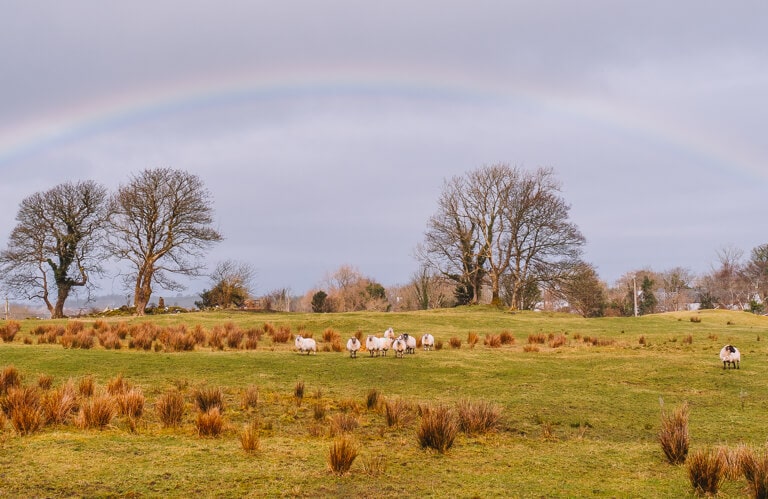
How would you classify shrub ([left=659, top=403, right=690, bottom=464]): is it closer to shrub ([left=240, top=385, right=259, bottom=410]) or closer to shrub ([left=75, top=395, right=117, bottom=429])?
shrub ([left=240, top=385, right=259, bottom=410])

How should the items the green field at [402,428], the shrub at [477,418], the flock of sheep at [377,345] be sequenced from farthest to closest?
the flock of sheep at [377,345] → the shrub at [477,418] → the green field at [402,428]

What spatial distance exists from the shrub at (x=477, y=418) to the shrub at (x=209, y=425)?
384 centimetres

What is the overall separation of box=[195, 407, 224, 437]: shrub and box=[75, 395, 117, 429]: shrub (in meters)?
1.52

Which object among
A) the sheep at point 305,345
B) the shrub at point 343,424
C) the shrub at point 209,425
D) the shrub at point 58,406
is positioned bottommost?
the shrub at point 343,424

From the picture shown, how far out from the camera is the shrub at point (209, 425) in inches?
338

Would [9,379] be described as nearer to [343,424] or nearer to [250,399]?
[250,399]

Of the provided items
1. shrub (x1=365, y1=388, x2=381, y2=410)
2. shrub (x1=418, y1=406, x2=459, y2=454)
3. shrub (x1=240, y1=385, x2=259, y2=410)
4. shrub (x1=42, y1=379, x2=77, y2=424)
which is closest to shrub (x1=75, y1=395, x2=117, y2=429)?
shrub (x1=42, y1=379, x2=77, y2=424)

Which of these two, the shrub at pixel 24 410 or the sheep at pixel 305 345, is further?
the sheep at pixel 305 345

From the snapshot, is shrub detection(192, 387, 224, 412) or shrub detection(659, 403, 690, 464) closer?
shrub detection(659, 403, 690, 464)

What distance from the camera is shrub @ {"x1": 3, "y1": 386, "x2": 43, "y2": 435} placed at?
8.23 m

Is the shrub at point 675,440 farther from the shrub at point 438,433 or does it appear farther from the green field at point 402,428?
the shrub at point 438,433

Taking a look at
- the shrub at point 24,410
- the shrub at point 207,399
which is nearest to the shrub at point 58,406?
the shrub at point 24,410

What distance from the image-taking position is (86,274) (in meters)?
52.7

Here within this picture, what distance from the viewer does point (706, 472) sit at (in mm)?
6184
